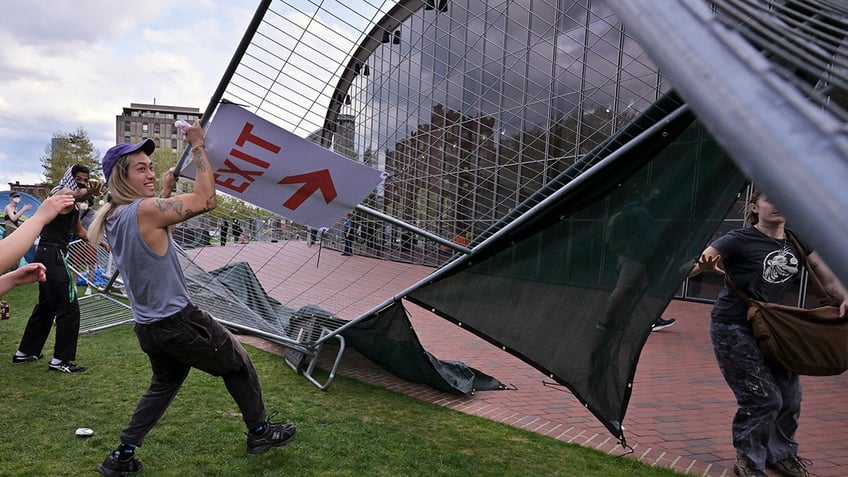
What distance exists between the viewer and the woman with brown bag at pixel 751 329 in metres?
3.30

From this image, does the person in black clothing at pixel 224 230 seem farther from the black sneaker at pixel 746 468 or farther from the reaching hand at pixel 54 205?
the black sneaker at pixel 746 468

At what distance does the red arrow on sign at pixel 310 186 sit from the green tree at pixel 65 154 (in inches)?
2177

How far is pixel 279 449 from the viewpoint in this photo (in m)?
3.53

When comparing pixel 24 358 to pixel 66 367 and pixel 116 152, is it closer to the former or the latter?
pixel 66 367

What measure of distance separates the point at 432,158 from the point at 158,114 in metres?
138

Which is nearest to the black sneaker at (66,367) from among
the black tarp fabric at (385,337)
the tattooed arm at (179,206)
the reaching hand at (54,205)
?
the black tarp fabric at (385,337)

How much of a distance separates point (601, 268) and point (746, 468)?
1.44 metres

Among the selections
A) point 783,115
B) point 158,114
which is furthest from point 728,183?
point 158,114

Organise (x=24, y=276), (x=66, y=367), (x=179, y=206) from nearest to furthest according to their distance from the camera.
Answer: (x=24, y=276) < (x=179, y=206) < (x=66, y=367)

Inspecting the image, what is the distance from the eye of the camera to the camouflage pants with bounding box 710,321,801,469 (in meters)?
3.29

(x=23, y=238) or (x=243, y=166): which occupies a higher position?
(x=243, y=166)

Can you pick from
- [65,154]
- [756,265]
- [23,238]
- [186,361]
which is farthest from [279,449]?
[65,154]

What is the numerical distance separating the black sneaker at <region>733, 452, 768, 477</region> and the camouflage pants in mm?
28

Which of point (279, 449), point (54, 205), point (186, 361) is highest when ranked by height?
point (54, 205)
